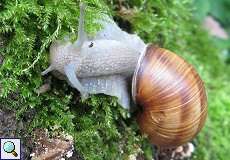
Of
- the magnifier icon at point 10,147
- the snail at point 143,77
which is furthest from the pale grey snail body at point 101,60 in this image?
the magnifier icon at point 10,147

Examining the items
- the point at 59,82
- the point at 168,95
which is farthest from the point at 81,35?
the point at 168,95

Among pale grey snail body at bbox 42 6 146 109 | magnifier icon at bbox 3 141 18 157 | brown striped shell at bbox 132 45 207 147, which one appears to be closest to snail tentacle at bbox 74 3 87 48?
pale grey snail body at bbox 42 6 146 109

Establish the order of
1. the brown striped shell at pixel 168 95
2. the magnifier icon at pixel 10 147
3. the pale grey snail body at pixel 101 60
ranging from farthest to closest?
the brown striped shell at pixel 168 95 < the pale grey snail body at pixel 101 60 < the magnifier icon at pixel 10 147

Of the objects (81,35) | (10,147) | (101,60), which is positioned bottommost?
(10,147)

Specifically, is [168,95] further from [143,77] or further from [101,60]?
[101,60]

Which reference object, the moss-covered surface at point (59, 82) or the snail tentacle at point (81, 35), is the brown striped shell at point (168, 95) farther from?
the snail tentacle at point (81, 35)

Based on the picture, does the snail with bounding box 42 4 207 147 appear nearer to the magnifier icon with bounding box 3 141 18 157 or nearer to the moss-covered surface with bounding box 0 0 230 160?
the moss-covered surface with bounding box 0 0 230 160
